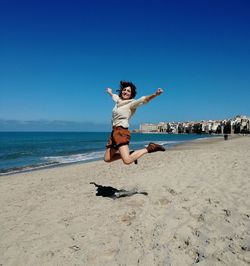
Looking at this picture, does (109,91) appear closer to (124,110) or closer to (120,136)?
(124,110)

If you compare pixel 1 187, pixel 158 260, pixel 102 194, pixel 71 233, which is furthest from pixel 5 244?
pixel 1 187

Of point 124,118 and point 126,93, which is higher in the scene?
point 126,93

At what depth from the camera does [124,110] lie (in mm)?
6148

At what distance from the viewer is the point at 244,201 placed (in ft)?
19.1

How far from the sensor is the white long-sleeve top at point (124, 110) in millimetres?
6099

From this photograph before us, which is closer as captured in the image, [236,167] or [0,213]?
[0,213]

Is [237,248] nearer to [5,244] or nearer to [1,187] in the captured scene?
[5,244]

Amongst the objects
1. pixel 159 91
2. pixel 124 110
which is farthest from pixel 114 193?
pixel 159 91

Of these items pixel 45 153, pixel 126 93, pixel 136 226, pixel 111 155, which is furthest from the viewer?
pixel 45 153

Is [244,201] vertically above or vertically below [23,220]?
above

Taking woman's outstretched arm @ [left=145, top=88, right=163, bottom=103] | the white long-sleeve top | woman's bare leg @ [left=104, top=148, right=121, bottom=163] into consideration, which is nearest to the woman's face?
the white long-sleeve top

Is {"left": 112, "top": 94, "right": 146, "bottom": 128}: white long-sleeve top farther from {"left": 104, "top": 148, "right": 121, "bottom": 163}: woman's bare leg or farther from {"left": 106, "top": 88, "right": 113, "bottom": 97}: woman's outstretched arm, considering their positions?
{"left": 104, "top": 148, "right": 121, "bottom": 163}: woman's bare leg

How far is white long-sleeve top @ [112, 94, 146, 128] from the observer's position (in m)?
6.10

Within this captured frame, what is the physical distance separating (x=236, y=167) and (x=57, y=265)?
7371 mm
